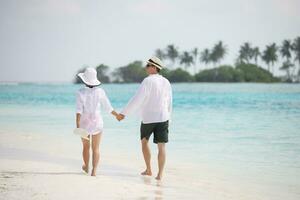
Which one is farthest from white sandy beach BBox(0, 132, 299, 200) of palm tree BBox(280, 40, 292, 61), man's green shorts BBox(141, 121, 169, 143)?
palm tree BBox(280, 40, 292, 61)

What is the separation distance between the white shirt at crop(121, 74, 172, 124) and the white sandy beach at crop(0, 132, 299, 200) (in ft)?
2.20

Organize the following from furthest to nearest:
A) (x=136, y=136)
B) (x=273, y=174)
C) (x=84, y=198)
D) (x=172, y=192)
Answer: (x=136, y=136)
(x=273, y=174)
(x=172, y=192)
(x=84, y=198)

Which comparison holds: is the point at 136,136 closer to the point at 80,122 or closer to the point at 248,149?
the point at 248,149

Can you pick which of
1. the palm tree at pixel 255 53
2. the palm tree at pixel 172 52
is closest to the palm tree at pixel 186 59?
the palm tree at pixel 172 52

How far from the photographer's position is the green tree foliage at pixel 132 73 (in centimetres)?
7506

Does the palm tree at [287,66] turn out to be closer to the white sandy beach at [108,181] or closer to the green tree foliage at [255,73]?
the green tree foliage at [255,73]

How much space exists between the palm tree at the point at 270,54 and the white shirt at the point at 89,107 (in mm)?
62457

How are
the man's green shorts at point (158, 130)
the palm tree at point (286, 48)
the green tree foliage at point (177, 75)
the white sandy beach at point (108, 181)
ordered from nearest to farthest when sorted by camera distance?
the white sandy beach at point (108, 181)
the man's green shorts at point (158, 130)
the palm tree at point (286, 48)
the green tree foliage at point (177, 75)

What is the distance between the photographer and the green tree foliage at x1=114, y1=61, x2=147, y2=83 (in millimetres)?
75062

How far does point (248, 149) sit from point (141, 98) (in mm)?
3989

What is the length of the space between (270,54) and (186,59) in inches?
501

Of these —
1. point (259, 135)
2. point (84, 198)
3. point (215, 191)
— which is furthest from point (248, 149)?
point (84, 198)

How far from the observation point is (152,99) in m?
5.00

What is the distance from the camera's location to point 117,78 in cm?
8225
